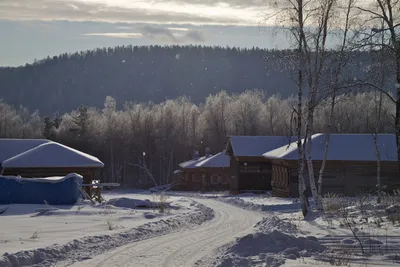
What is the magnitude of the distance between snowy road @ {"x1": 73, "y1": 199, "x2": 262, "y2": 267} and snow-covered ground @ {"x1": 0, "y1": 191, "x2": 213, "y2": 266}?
74cm

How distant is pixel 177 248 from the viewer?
16672 mm

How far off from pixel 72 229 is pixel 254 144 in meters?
35.6

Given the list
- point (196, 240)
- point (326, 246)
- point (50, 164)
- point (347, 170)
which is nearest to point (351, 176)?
point (347, 170)

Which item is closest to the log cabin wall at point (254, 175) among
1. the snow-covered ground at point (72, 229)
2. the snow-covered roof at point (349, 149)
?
the snow-covered roof at point (349, 149)


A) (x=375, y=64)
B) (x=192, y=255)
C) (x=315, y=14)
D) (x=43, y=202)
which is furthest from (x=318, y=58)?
(x=43, y=202)

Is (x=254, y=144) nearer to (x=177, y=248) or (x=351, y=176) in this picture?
(x=351, y=176)

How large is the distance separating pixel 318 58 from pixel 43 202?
54.8 ft

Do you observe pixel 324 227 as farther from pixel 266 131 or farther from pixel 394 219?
pixel 266 131

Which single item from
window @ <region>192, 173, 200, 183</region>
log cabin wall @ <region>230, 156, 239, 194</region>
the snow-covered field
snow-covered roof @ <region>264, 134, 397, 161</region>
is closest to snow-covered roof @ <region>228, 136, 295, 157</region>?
log cabin wall @ <region>230, 156, 239, 194</region>

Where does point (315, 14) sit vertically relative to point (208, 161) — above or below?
above

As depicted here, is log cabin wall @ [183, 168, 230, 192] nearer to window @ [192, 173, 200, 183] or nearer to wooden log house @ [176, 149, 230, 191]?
wooden log house @ [176, 149, 230, 191]

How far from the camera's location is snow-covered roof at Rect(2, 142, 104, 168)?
139ft

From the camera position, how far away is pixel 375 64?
675 inches

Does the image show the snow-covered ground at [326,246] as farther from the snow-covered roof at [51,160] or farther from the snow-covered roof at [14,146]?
the snow-covered roof at [14,146]
